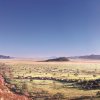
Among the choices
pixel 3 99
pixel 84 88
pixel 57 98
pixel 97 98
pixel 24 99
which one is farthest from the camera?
pixel 84 88

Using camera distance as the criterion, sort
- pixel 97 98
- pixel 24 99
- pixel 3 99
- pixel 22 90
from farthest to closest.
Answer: pixel 22 90 < pixel 97 98 < pixel 24 99 < pixel 3 99

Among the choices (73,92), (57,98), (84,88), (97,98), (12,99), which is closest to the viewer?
(12,99)

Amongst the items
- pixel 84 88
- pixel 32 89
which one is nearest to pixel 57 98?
pixel 32 89

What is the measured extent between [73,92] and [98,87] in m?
6.98

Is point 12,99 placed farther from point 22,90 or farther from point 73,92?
point 73,92

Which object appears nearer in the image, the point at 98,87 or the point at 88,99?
the point at 88,99

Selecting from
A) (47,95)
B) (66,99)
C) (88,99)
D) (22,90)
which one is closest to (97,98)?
(88,99)

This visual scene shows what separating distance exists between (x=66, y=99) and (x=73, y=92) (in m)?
6.08

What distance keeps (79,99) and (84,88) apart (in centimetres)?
1207

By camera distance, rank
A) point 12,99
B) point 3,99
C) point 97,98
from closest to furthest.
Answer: point 3,99
point 12,99
point 97,98

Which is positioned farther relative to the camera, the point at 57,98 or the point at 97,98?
the point at 57,98

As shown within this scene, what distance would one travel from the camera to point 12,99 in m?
29.9

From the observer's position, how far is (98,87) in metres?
48.8

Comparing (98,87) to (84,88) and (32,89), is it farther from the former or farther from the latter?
(32,89)
